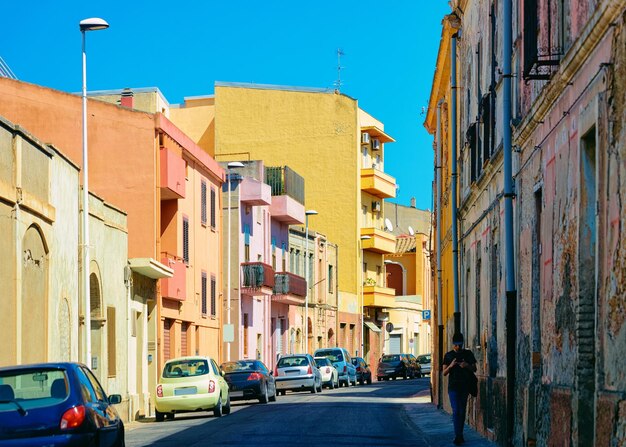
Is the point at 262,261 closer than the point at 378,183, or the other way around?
the point at 262,261

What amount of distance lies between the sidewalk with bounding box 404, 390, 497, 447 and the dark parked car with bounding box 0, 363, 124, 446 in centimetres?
872

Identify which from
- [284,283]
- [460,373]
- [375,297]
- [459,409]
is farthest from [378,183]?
[459,409]

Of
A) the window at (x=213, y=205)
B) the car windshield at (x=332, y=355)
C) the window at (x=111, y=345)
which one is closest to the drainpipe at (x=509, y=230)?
the window at (x=111, y=345)

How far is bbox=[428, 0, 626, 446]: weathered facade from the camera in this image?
38.0 feet

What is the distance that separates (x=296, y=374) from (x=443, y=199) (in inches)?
576

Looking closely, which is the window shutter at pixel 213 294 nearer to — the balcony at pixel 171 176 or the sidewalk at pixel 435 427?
the balcony at pixel 171 176

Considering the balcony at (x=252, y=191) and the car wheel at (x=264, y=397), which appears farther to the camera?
the balcony at (x=252, y=191)

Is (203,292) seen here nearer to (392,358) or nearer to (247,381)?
(247,381)

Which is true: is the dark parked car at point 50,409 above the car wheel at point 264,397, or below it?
above

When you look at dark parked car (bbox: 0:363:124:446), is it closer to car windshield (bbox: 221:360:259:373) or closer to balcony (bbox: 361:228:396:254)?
car windshield (bbox: 221:360:259:373)

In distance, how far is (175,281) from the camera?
41562 millimetres

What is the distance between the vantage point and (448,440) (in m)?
22.6

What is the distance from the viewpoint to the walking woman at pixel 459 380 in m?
21.3

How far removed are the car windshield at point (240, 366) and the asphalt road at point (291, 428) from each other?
162 inches
